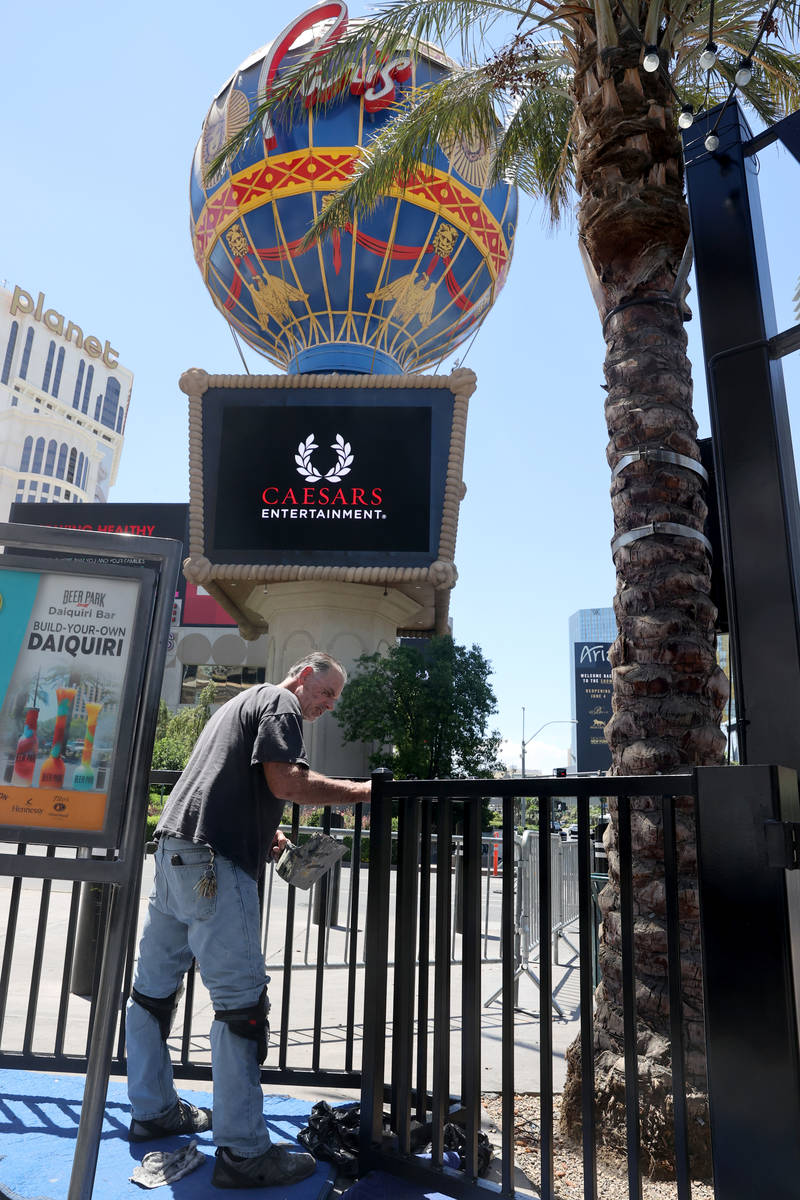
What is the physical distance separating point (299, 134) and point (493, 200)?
18.7ft

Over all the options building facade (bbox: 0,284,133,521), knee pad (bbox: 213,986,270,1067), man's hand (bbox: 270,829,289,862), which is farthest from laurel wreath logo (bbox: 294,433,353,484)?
building facade (bbox: 0,284,133,521)

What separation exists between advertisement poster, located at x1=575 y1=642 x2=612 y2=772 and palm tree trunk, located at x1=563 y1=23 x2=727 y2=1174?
28016mm

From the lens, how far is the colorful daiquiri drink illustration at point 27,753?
2.57m

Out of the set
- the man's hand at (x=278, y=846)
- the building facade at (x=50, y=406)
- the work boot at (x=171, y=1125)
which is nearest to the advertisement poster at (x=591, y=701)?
the man's hand at (x=278, y=846)

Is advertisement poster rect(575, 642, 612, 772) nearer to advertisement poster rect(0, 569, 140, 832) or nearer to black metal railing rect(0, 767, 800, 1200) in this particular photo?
black metal railing rect(0, 767, 800, 1200)

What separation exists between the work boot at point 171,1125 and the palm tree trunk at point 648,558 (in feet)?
5.19

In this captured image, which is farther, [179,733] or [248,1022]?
[179,733]

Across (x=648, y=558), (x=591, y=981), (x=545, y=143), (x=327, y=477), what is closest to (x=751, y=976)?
(x=591, y=981)

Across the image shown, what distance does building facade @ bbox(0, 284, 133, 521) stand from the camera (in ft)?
330

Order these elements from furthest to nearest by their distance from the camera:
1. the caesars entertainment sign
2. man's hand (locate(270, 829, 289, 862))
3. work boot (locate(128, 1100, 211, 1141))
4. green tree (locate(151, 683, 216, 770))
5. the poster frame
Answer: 1. green tree (locate(151, 683, 216, 770))
2. the caesars entertainment sign
3. man's hand (locate(270, 829, 289, 862))
4. work boot (locate(128, 1100, 211, 1141))
5. the poster frame

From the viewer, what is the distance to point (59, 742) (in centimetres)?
260

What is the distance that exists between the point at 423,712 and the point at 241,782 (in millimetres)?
20137

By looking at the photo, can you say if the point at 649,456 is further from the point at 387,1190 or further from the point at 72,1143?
the point at 72,1143

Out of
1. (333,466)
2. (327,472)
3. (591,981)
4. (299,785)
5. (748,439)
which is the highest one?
(333,466)
